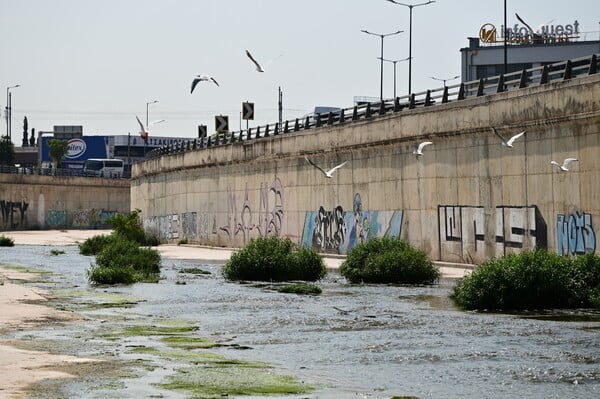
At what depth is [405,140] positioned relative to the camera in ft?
159

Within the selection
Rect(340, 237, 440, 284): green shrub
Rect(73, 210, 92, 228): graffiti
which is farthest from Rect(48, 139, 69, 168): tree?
Rect(340, 237, 440, 284): green shrub

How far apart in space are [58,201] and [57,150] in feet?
179

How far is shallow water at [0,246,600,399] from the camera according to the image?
15.9 metres

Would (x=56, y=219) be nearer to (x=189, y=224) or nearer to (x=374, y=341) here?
(x=189, y=224)

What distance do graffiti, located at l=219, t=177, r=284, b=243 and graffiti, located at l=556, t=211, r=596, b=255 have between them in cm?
2563

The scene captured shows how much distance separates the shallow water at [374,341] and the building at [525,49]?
235 feet

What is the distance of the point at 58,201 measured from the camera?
4528 inches

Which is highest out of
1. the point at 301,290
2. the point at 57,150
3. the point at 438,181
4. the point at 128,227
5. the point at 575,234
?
the point at 57,150

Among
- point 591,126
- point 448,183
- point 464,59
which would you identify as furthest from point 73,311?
point 464,59

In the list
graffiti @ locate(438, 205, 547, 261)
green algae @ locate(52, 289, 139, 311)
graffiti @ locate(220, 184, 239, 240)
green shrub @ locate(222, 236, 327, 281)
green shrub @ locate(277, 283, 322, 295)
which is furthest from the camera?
graffiti @ locate(220, 184, 239, 240)

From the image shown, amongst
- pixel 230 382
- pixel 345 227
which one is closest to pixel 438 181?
pixel 345 227

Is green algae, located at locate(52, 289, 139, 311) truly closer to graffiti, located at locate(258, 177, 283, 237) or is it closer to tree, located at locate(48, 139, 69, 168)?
graffiti, located at locate(258, 177, 283, 237)

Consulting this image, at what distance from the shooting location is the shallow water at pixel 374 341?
1587cm

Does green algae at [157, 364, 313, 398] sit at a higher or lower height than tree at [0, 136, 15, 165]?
lower
